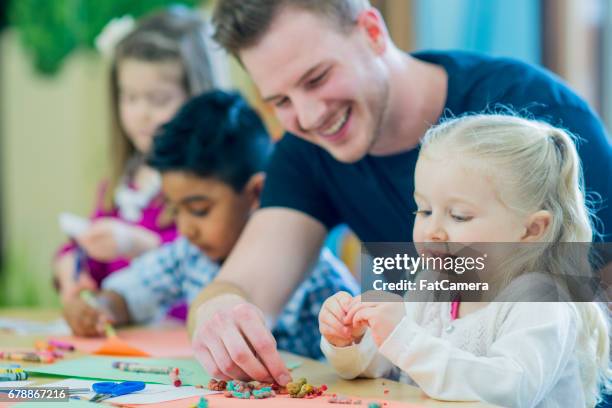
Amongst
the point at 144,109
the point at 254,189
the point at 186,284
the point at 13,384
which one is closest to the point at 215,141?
the point at 254,189

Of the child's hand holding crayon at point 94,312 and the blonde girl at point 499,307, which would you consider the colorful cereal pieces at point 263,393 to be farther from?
the child's hand holding crayon at point 94,312

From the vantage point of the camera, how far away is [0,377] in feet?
3.24

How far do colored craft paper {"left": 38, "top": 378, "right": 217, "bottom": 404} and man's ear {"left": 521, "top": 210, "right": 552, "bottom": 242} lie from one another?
1.21 feet

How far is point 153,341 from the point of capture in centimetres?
140

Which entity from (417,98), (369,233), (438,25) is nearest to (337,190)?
(369,233)

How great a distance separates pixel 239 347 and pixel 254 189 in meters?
0.70

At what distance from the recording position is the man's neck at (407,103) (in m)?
1.26

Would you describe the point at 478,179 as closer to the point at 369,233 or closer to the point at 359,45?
the point at 359,45

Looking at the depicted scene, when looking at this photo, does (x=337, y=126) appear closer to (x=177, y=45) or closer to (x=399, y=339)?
(x=399, y=339)

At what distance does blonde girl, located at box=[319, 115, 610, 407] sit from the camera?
795mm

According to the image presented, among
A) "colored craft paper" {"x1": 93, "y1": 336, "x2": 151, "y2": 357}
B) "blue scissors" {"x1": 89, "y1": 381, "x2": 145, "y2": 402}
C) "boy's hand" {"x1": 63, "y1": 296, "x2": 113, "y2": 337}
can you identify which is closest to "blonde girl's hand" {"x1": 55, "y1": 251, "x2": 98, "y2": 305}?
"boy's hand" {"x1": 63, "y1": 296, "x2": 113, "y2": 337}

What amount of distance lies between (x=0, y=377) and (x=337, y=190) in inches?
24.2

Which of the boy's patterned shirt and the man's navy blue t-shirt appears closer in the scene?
the man's navy blue t-shirt

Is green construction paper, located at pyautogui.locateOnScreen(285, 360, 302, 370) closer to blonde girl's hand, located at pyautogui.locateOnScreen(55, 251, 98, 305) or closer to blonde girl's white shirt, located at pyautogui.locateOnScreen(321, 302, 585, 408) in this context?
blonde girl's white shirt, located at pyautogui.locateOnScreen(321, 302, 585, 408)
